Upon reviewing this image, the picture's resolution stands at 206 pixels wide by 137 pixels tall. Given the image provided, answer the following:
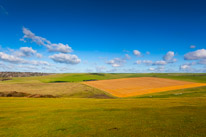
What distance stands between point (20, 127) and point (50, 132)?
Result: 4.00 meters

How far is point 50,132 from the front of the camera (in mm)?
11469

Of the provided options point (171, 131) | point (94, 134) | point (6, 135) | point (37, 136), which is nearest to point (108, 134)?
point (94, 134)

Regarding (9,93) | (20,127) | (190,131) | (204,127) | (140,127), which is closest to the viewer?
(190,131)

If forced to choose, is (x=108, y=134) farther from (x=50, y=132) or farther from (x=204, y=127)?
(x=204, y=127)

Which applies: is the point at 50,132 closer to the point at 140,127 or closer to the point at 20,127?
the point at 20,127

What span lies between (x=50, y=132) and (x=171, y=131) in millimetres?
10288

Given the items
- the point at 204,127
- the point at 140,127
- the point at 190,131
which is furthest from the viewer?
the point at 140,127

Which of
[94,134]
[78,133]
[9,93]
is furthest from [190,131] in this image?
[9,93]

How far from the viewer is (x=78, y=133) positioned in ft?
36.0

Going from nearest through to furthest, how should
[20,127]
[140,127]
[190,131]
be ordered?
1. [190,131]
2. [140,127]
3. [20,127]

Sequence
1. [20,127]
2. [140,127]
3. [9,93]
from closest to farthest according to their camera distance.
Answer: [140,127] → [20,127] → [9,93]

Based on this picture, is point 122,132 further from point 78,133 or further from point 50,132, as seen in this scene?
point 50,132

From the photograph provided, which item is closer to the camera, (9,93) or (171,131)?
(171,131)

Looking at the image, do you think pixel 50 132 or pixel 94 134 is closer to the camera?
pixel 94 134
